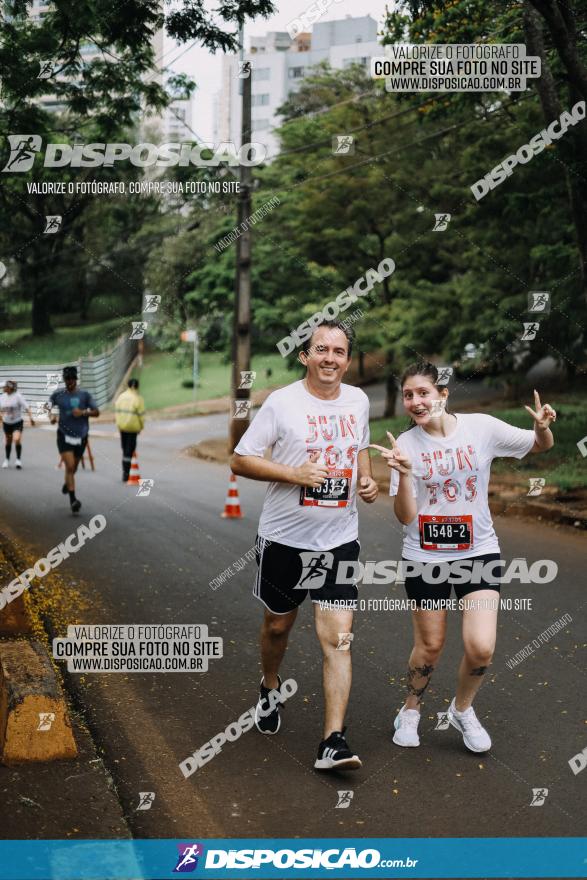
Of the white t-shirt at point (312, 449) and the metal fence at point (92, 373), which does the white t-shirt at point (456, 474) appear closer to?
the white t-shirt at point (312, 449)

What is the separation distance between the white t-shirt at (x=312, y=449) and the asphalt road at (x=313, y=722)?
1.09 m

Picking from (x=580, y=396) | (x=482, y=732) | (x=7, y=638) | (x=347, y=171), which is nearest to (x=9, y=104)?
(x=7, y=638)

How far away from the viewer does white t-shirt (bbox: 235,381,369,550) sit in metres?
4.55

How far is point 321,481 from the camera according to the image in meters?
4.45

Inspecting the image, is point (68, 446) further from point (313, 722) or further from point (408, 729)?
point (408, 729)

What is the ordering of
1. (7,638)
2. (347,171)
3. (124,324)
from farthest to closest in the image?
1. (124,324)
2. (347,171)
3. (7,638)

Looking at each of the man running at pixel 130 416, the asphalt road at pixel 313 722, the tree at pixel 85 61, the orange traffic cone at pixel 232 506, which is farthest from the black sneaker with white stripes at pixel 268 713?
the man running at pixel 130 416

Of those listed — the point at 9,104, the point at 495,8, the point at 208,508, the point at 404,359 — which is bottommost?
the point at 208,508

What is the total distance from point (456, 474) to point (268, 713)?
61.7 inches

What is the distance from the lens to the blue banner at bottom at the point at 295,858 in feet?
11.6

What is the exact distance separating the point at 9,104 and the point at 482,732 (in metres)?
10.1

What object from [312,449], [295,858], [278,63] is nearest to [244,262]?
[312,449]

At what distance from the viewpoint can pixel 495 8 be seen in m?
13.0

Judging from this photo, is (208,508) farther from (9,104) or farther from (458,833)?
(458,833)
